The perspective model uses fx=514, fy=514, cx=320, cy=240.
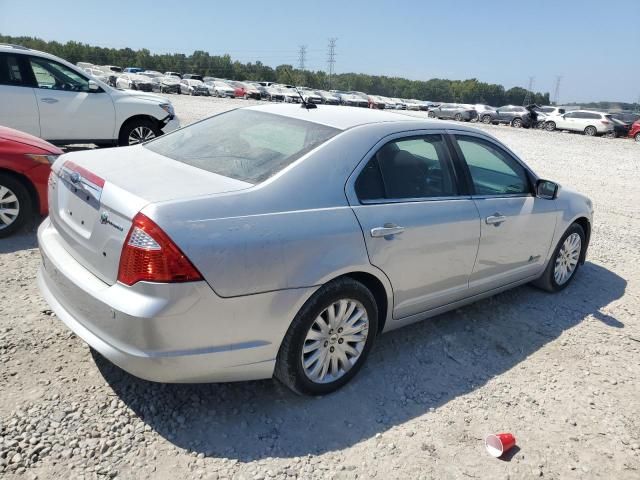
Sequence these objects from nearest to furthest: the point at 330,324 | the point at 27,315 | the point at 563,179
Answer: the point at 330,324, the point at 27,315, the point at 563,179

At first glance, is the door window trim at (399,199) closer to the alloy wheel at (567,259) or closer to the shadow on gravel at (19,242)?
the alloy wheel at (567,259)

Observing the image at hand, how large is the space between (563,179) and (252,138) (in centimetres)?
1040

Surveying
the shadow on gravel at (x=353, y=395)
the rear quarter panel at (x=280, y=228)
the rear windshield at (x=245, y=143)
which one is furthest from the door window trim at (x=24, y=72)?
the rear quarter panel at (x=280, y=228)

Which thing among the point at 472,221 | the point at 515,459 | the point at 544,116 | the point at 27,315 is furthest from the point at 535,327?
the point at 544,116

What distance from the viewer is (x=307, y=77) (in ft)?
389

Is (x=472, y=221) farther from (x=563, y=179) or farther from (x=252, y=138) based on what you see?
(x=563, y=179)

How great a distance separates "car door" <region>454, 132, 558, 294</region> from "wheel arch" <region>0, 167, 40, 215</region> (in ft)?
12.9

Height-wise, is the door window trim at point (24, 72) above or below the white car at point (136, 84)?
above

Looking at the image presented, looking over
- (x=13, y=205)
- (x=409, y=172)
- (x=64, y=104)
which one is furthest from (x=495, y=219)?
(x=64, y=104)

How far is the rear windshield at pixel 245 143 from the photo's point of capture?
9.58 feet

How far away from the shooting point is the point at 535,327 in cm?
423

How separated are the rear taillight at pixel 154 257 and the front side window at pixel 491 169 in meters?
2.33

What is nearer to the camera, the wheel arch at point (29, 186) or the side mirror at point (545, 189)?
the side mirror at point (545, 189)

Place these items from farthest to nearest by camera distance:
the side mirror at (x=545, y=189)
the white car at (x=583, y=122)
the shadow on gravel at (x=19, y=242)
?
the white car at (x=583, y=122)
the shadow on gravel at (x=19, y=242)
the side mirror at (x=545, y=189)
